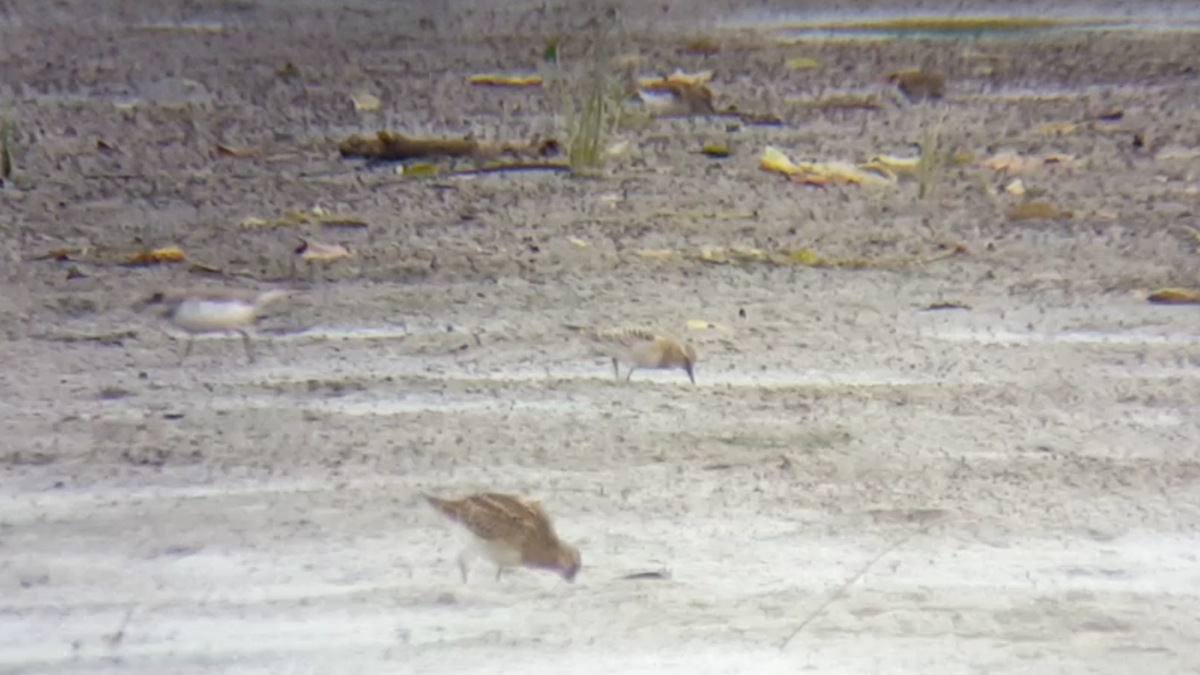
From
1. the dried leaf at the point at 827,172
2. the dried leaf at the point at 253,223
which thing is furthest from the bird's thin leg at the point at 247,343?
the dried leaf at the point at 827,172

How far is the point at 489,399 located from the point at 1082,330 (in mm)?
1321

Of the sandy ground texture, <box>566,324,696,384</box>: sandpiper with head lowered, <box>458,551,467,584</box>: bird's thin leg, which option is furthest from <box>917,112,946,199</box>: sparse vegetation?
<box>458,551,467,584</box>: bird's thin leg

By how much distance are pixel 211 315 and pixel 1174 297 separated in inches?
85.7

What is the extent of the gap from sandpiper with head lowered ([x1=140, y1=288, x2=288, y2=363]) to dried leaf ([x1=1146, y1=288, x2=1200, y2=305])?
2.00 m

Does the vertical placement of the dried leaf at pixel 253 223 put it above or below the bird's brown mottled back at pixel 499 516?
above

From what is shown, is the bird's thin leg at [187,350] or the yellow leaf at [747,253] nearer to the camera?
the bird's thin leg at [187,350]

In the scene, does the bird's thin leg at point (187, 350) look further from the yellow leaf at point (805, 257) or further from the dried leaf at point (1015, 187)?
the dried leaf at point (1015, 187)

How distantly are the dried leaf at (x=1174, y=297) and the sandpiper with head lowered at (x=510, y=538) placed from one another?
1.79 m

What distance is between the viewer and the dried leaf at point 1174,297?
3.39 metres

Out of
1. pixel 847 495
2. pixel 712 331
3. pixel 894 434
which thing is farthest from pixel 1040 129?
pixel 847 495

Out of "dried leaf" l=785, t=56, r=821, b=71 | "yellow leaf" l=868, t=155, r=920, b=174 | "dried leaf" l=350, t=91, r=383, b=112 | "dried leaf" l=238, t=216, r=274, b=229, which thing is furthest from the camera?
"dried leaf" l=785, t=56, r=821, b=71

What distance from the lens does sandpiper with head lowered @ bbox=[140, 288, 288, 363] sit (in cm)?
317

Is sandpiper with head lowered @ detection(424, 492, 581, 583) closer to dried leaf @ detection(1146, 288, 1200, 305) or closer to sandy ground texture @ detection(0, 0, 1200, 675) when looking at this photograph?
sandy ground texture @ detection(0, 0, 1200, 675)

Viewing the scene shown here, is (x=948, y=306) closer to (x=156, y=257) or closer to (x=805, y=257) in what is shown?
(x=805, y=257)
